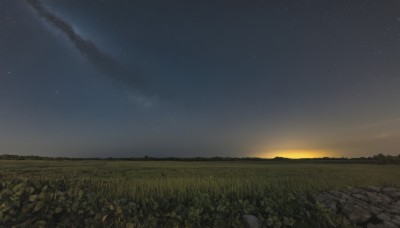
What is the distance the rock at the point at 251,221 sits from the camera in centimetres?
1012

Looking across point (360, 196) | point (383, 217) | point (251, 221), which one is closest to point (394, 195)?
point (360, 196)

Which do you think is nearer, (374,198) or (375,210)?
(375,210)

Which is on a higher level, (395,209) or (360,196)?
(360,196)

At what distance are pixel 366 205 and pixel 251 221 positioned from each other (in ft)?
16.4

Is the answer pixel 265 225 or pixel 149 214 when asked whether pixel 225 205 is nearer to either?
pixel 265 225

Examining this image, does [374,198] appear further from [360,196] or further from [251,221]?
[251,221]

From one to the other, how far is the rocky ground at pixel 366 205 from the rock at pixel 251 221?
324cm

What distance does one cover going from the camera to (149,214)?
1024cm

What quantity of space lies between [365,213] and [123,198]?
8972 mm

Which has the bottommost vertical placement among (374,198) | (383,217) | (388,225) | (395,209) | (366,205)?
(388,225)

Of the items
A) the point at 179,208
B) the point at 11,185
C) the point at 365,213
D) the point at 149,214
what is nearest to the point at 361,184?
the point at 365,213

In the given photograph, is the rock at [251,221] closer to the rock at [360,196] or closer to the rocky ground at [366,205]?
the rocky ground at [366,205]

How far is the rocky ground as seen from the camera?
10594mm

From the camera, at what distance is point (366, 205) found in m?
11.6
